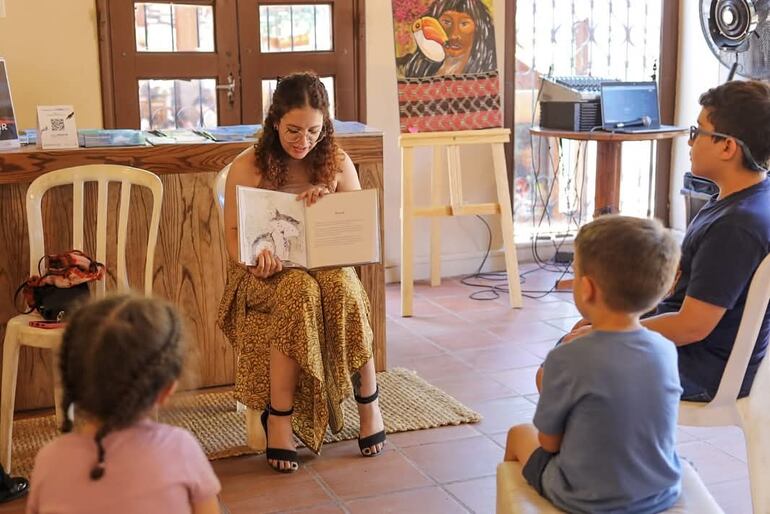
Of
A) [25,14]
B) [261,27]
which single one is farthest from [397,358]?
[25,14]

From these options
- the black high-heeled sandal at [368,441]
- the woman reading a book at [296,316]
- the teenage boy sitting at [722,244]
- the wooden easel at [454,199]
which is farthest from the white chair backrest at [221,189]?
the wooden easel at [454,199]

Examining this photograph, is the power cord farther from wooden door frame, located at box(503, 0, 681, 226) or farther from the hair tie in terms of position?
the hair tie

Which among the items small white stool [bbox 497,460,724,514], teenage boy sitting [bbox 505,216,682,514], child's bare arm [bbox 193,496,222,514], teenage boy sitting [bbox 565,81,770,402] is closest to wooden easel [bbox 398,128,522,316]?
teenage boy sitting [bbox 565,81,770,402]

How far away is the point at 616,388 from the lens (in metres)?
1.61

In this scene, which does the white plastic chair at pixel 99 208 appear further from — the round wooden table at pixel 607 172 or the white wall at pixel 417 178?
the round wooden table at pixel 607 172

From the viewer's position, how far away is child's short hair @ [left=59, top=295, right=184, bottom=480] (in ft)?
4.25

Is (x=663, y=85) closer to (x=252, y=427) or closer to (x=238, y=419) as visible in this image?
(x=238, y=419)

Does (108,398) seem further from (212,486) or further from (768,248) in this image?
(768,248)

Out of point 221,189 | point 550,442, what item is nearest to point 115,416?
point 550,442

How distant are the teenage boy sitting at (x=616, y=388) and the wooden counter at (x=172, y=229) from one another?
1.64 m

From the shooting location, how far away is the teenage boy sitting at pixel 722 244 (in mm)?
2029

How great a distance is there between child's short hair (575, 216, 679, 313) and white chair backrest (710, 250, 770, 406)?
44 cm

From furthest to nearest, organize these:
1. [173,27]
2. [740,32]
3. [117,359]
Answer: [173,27]
[740,32]
[117,359]

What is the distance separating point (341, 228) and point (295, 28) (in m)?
→ 2.04
